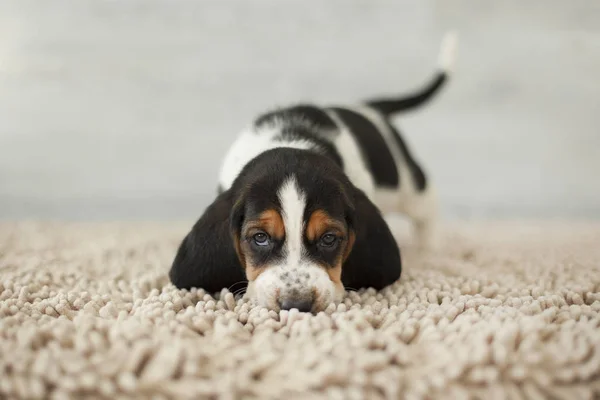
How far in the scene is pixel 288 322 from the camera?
1833 mm

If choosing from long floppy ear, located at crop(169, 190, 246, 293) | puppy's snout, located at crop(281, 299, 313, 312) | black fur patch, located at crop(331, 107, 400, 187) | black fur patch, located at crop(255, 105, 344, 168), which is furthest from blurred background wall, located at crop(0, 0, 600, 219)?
puppy's snout, located at crop(281, 299, 313, 312)

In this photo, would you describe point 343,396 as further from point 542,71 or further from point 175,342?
point 542,71

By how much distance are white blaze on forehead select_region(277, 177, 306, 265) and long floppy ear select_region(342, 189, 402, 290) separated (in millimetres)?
272

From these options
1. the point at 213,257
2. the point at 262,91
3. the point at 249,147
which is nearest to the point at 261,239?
the point at 213,257

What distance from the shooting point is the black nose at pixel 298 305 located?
6.51 feet

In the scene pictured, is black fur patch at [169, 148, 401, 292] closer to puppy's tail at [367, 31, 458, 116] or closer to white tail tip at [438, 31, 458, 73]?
puppy's tail at [367, 31, 458, 116]

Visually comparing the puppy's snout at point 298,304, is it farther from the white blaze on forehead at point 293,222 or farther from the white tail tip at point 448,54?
the white tail tip at point 448,54

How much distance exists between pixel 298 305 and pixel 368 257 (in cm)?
48

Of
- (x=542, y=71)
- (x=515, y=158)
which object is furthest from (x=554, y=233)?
(x=542, y=71)

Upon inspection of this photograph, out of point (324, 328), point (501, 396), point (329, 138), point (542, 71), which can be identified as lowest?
point (501, 396)

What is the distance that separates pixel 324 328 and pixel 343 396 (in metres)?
0.39

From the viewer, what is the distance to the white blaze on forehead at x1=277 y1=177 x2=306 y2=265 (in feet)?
6.98

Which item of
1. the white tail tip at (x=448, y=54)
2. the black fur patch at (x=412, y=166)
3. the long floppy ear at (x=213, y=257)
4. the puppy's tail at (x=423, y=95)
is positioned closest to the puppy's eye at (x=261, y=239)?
the long floppy ear at (x=213, y=257)

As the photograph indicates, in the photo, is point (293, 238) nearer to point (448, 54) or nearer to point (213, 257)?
point (213, 257)
